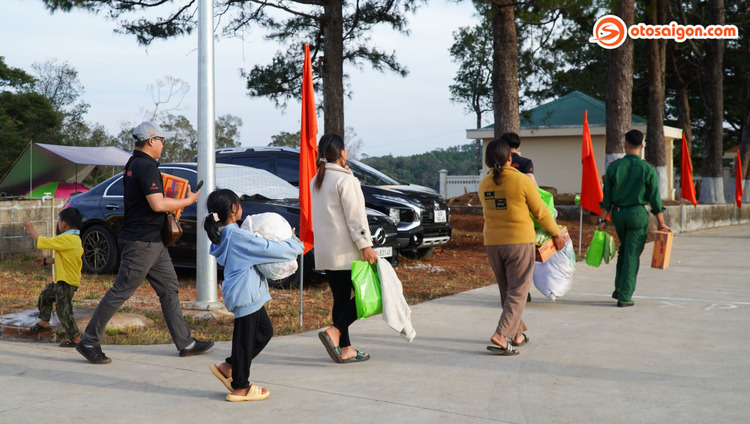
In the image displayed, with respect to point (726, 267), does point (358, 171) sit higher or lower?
higher

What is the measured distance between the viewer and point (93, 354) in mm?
5215

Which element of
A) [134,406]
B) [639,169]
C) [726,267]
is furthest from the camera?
[726,267]

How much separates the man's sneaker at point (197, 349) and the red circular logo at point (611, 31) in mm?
14254

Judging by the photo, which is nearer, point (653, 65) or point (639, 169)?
point (639, 169)

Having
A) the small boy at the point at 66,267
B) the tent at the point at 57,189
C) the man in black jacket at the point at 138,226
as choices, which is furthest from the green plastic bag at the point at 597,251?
the tent at the point at 57,189

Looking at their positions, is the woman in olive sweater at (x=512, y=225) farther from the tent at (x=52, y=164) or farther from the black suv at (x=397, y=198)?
the tent at (x=52, y=164)

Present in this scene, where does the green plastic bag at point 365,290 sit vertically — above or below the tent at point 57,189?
below

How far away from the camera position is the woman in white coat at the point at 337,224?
5.04 meters

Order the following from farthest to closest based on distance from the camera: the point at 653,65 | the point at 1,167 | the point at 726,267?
1. the point at 1,167
2. the point at 653,65
3. the point at 726,267

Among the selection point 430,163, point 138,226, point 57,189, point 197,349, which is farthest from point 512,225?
point 430,163

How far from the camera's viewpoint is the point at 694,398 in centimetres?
428

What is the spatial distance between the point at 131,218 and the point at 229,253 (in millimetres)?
1368

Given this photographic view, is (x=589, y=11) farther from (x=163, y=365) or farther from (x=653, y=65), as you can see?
(x=163, y=365)

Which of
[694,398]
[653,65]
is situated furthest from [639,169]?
[653,65]
